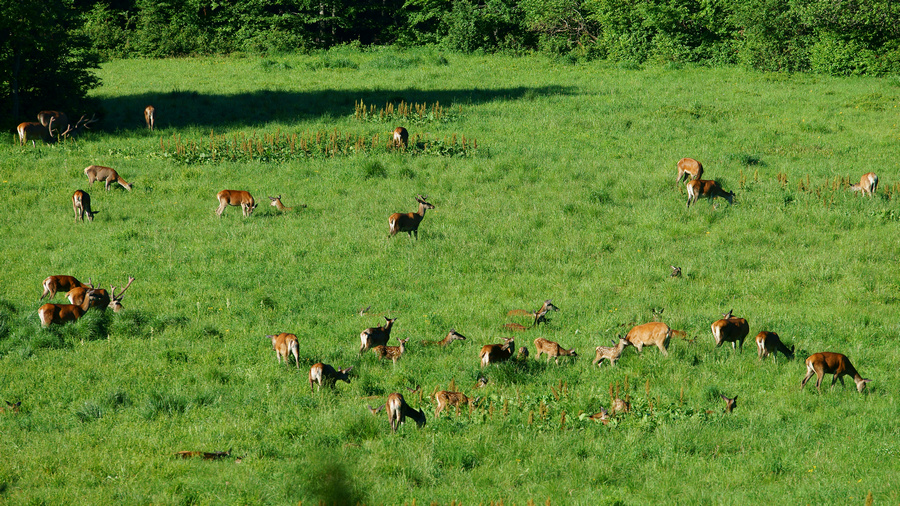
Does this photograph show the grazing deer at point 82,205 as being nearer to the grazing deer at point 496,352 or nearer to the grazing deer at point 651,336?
the grazing deer at point 496,352

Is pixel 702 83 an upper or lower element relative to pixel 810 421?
upper

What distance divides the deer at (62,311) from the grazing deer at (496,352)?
6222mm

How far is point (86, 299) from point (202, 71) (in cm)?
2902

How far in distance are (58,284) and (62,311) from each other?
1.35 meters

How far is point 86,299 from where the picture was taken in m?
12.2

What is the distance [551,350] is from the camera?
11203 millimetres

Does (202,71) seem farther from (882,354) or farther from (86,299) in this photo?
(882,354)

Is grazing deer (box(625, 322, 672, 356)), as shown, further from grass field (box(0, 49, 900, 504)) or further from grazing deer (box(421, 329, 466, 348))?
grazing deer (box(421, 329, 466, 348))

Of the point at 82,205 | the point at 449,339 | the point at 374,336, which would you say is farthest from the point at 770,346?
the point at 82,205

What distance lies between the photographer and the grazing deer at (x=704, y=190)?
1891cm

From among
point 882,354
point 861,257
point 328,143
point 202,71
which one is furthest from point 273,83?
point 882,354

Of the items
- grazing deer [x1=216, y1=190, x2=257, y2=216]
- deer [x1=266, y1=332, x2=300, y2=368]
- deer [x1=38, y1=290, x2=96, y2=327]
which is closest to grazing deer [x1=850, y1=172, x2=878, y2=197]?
grazing deer [x1=216, y1=190, x2=257, y2=216]

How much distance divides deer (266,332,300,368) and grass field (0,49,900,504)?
0.90ft

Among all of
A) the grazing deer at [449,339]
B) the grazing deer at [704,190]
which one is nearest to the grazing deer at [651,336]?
the grazing deer at [449,339]
